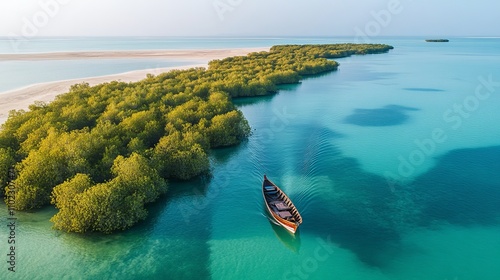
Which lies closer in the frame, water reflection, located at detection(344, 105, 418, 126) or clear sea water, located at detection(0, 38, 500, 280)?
clear sea water, located at detection(0, 38, 500, 280)

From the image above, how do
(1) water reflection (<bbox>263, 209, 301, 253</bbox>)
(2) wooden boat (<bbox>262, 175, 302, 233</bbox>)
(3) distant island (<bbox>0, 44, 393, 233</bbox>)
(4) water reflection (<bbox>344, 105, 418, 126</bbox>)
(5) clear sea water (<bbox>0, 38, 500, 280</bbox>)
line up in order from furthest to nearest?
(4) water reflection (<bbox>344, 105, 418, 126</bbox>) → (3) distant island (<bbox>0, 44, 393, 233</bbox>) → (2) wooden boat (<bbox>262, 175, 302, 233</bbox>) → (1) water reflection (<bbox>263, 209, 301, 253</bbox>) → (5) clear sea water (<bbox>0, 38, 500, 280</bbox>)

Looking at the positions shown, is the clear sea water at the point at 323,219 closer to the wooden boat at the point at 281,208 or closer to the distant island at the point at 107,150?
the wooden boat at the point at 281,208

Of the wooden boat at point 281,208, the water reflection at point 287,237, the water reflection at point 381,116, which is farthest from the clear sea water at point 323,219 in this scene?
the water reflection at point 381,116

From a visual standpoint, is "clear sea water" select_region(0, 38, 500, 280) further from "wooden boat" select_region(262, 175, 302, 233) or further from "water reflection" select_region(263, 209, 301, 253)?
"wooden boat" select_region(262, 175, 302, 233)

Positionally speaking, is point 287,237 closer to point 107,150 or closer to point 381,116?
point 107,150

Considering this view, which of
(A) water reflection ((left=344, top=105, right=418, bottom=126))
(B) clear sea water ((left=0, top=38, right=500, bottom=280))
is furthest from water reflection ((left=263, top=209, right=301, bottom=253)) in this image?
(A) water reflection ((left=344, top=105, right=418, bottom=126))

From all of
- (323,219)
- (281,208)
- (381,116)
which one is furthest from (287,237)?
(381,116)
